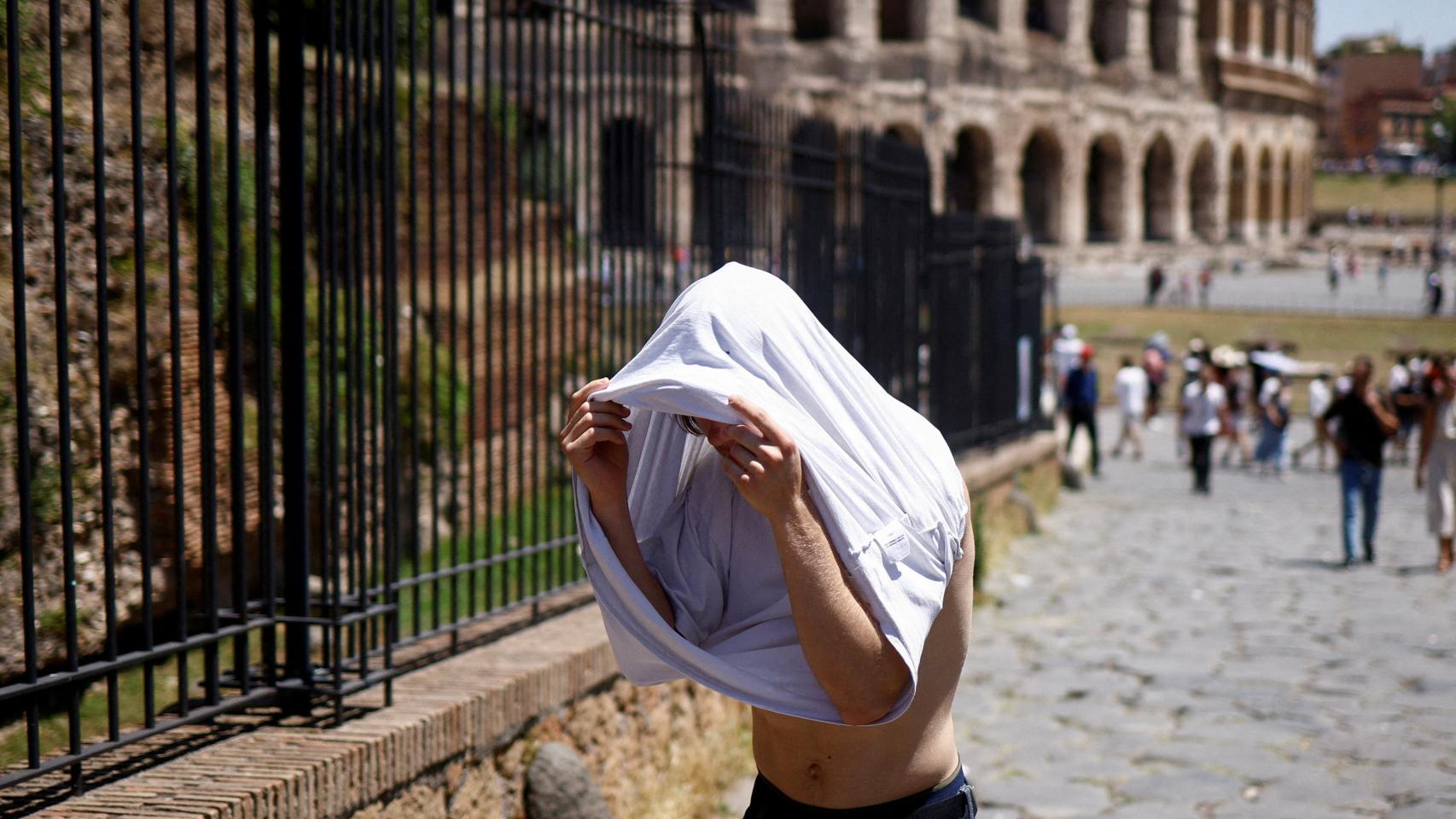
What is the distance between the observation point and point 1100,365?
2714 cm

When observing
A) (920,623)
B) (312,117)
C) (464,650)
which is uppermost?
(312,117)

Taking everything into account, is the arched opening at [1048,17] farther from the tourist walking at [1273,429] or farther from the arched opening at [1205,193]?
the tourist walking at [1273,429]

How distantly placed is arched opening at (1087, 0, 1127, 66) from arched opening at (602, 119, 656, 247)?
45735 millimetres

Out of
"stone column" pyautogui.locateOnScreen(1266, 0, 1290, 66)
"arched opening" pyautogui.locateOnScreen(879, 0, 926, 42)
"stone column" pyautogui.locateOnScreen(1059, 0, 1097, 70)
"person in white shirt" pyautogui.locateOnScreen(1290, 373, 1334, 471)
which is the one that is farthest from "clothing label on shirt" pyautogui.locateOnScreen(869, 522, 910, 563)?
"stone column" pyautogui.locateOnScreen(1266, 0, 1290, 66)

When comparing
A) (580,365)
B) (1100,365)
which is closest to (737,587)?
(580,365)

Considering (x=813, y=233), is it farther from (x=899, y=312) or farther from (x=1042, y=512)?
(x=1042, y=512)

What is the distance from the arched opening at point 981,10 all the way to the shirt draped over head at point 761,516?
1726 inches

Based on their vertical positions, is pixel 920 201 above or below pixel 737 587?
above

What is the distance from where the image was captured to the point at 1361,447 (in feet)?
34.1

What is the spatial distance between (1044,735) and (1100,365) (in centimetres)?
2220

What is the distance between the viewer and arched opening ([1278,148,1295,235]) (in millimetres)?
58406

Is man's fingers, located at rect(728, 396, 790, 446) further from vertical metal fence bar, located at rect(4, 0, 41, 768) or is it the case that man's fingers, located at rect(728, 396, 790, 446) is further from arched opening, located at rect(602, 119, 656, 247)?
arched opening, located at rect(602, 119, 656, 247)

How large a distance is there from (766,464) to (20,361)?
1410mm

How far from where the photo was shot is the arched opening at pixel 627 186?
504cm
